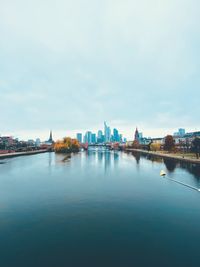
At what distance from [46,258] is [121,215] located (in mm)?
9595

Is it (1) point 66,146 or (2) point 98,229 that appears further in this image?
(1) point 66,146

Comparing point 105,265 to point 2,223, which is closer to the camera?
point 105,265

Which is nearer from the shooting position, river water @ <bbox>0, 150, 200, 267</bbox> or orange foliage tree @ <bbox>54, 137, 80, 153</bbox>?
river water @ <bbox>0, 150, 200, 267</bbox>

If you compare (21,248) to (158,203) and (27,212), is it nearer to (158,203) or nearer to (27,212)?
(27,212)

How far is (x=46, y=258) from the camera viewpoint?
12492 millimetres

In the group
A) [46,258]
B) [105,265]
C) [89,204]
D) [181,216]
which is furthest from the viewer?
[89,204]

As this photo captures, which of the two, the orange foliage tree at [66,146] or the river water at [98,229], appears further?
the orange foliage tree at [66,146]

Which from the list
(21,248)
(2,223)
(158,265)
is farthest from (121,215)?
(2,223)

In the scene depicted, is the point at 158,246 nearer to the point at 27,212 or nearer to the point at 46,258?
the point at 46,258

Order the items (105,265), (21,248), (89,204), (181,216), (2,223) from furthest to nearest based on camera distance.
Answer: (89,204)
(181,216)
(2,223)
(21,248)
(105,265)

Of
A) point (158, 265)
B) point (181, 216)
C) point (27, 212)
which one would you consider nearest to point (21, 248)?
point (27, 212)

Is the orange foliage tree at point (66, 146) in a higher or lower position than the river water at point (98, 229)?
higher

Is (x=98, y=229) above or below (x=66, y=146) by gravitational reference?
below

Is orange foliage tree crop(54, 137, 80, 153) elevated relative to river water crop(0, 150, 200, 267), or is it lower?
elevated
